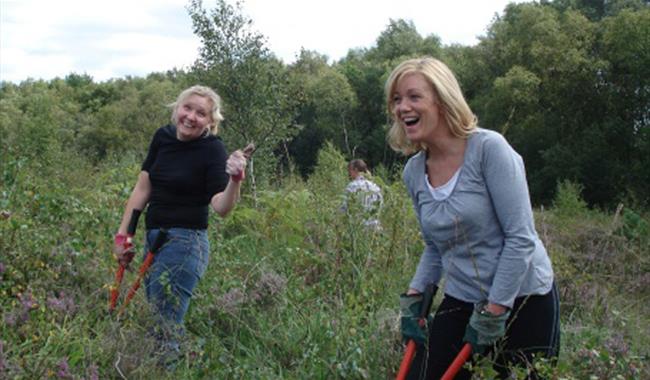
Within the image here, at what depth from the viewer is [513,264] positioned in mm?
2486

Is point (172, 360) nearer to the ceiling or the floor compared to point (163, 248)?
nearer to the floor

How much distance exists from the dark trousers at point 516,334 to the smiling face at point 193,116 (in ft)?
5.54

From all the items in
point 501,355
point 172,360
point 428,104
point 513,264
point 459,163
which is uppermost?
point 428,104

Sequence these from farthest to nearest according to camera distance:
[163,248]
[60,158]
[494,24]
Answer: [494,24] → [60,158] → [163,248]

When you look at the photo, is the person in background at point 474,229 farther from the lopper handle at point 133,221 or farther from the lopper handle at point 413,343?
the lopper handle at point 133,221

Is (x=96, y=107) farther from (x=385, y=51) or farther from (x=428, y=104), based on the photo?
(x=428, y=104)

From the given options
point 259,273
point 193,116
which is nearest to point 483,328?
point 193,116

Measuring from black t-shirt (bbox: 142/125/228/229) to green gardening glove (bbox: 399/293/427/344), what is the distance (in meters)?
1.28

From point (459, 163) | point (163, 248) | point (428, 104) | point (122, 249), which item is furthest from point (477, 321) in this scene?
point (122, 249)

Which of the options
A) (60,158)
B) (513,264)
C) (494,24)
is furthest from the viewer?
(494,24)

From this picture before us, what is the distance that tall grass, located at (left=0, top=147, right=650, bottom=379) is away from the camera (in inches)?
133

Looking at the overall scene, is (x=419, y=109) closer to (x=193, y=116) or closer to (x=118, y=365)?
(x=193, y=116)

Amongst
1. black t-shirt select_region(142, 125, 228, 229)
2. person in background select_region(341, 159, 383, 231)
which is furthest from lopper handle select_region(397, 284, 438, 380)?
person in background select_region(341, 159, 383, 231)

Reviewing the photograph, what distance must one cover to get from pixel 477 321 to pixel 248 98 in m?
10.5
